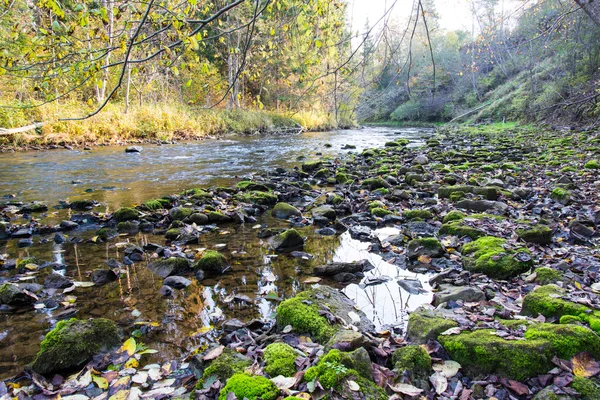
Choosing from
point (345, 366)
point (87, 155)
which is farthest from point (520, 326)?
point (87, 155)

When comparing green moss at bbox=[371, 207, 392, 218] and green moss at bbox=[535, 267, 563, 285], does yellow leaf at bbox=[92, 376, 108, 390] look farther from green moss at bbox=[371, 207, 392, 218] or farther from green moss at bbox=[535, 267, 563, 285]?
green moss at bbox=[371, 207, 392, 218]

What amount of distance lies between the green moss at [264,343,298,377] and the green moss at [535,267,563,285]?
2.39m

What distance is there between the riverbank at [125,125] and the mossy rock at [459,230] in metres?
6.29

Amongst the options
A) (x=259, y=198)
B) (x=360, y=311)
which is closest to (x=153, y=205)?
(x=259, y=198)

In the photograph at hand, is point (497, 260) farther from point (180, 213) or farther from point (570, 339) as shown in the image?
point (180, 213)

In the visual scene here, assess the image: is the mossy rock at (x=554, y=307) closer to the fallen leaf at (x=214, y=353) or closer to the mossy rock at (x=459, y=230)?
the mossy rock at (x=459, y=230)

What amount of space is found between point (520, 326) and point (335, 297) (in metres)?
1.40

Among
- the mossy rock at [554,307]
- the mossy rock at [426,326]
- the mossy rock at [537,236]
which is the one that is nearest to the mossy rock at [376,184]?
the mossy rock at [537,236]

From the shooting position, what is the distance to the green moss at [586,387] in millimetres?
1932

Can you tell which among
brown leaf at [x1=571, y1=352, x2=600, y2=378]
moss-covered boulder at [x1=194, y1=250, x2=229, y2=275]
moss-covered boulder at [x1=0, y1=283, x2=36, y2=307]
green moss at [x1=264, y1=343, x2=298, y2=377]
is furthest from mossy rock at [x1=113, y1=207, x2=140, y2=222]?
brown leaf at [x1=571, y1=352, x2=600, y2=378]

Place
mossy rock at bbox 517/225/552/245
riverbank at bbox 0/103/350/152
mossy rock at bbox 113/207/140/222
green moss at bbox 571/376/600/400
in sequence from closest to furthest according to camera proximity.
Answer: green moss at bbox 571/376/600/400 → mossy rock at bbox 517/225/552/245 → mossy rock at bbox 113/207/140/222 → riverbank at bbox 0/103/350/152

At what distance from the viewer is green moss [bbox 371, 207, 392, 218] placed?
6.11 m

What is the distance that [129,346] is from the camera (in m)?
2.81

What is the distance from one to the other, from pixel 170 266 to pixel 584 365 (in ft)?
11.8
